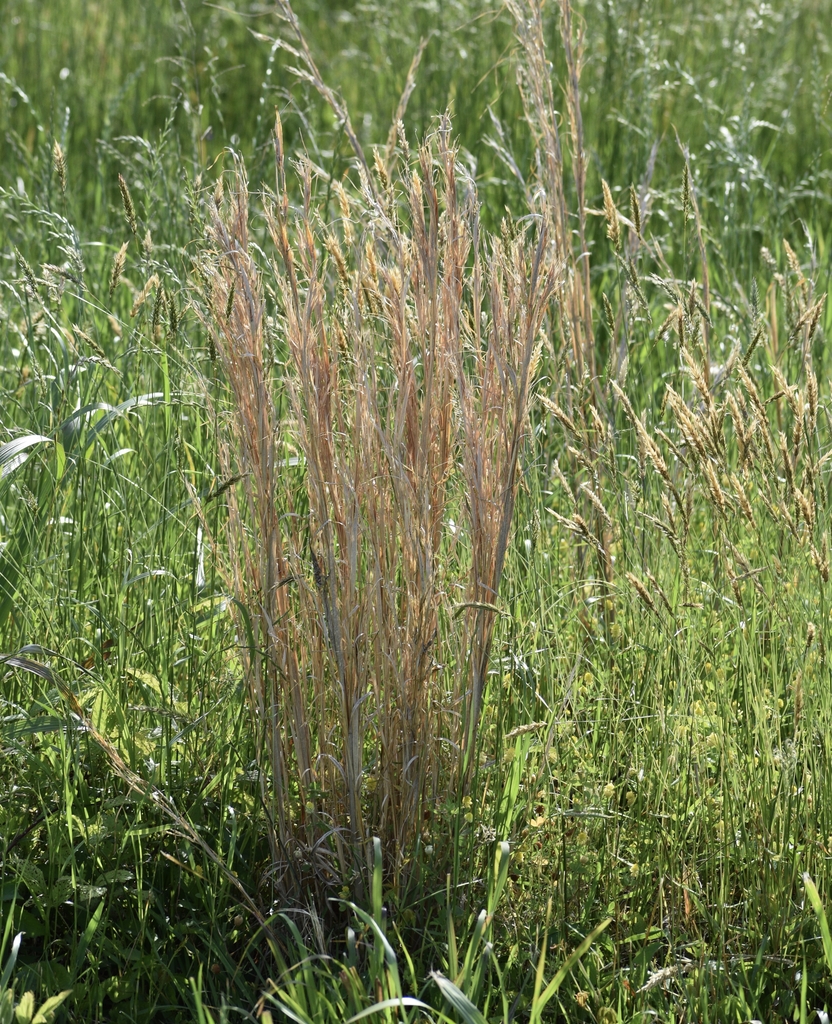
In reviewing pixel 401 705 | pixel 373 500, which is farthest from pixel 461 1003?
pixel 373 500

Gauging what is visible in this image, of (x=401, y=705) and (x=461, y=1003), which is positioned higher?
(x=401, y=705)

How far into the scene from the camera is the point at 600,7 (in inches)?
139

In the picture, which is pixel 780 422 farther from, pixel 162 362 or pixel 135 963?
pixel 135 963

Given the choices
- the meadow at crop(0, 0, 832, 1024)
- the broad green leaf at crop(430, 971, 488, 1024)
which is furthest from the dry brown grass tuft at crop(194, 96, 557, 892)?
the broad green leaf at crop(430, 971, 488, 1024)

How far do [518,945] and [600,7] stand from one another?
9.94 ft

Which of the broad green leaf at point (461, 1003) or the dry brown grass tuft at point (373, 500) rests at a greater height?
the dry brown grass tuft at point (373, 500)

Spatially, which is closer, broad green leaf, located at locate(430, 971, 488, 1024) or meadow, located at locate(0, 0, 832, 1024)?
broad green leaf, located at locate(430, 971, 488, 1024)

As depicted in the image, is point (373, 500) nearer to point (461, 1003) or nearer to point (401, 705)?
point (401, 705)

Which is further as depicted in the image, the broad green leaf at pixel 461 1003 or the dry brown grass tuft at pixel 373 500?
the dry brown grass tuft at pixel 373 500

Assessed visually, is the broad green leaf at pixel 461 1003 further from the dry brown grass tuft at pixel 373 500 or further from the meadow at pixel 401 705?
the dry brown grass tuft at pixel 373 500

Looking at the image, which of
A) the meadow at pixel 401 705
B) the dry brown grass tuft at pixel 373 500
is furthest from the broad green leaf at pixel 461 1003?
the dry brown grass tuft at pixel 373 500

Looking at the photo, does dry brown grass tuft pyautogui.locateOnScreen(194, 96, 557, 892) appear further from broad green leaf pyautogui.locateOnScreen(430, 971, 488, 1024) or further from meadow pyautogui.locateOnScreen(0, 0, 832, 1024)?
broad green leaf pyautogui.locateOnScreen(430, 971, 488, 1024)

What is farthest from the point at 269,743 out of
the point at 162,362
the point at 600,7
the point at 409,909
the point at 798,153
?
the point at 798,153

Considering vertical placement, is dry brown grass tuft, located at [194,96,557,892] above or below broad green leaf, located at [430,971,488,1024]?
above
